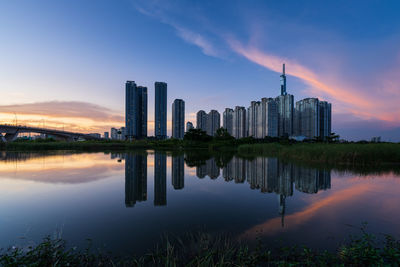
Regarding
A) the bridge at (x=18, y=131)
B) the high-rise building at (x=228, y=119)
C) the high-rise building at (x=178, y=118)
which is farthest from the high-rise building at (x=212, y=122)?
the bridge at (x=18, y=131)

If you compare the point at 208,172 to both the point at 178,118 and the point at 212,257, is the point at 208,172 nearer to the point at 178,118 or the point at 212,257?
the point at 212,257

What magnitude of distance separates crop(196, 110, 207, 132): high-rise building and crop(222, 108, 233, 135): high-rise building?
12704 mm

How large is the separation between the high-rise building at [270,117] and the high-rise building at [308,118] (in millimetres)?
15495

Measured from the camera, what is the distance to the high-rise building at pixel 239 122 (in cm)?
11219

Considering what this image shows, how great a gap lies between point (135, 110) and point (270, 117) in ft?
243

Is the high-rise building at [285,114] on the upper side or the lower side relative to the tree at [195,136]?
upper

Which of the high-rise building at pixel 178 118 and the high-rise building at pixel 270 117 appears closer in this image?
the high-rise building at pixel 270 117

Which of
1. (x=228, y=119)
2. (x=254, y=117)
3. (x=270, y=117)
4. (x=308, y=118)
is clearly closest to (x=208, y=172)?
(x=270, y=117)

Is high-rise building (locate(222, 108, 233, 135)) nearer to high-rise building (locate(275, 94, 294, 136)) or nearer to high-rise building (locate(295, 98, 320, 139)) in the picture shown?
high-rise building (locate(275, 94, 294, 136))

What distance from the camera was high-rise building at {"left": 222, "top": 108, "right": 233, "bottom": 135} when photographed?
4737 inches

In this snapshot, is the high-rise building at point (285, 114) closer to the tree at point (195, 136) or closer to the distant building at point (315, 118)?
the distant building at point (315, 118)

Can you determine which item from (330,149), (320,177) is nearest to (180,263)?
(320,177)

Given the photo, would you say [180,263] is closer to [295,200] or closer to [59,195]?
[295,200]

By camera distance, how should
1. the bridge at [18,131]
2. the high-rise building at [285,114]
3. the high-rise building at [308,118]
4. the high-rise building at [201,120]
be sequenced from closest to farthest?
the bridge at [18,131] < the high-rise building at [308,118] < the high-rise building at [285,114] < the high-rise building at [201,120]
